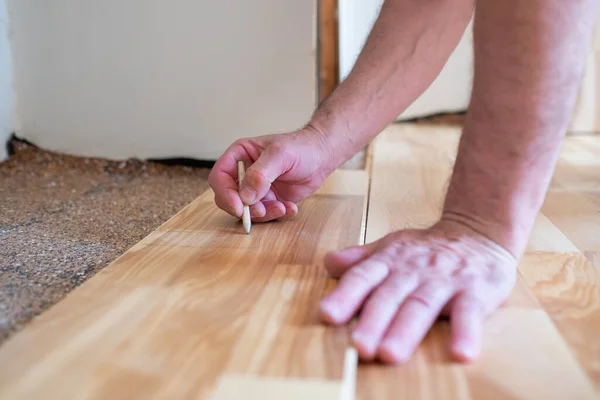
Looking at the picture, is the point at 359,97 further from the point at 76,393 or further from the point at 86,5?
Result: the point at 86,5

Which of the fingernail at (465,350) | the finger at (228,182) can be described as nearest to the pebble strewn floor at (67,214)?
the finger at (228,182)

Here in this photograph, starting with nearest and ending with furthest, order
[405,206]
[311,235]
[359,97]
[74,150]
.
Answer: [311,235]
[359,97]
[405,206]
[74,150]

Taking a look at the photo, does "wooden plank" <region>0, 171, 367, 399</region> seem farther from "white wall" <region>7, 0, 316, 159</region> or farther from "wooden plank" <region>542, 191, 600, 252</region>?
"white wall" <region>7, 0, 316, 159</region>

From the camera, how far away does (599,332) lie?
61cm

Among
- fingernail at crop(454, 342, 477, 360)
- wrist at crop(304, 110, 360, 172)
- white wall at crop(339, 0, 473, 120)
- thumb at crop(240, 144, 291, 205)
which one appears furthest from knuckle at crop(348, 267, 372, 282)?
white wall at crop(339, 0, 473, 120)

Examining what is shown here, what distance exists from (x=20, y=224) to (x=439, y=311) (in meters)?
0.75

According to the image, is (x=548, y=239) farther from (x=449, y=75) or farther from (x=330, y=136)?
(x=449, y=75)

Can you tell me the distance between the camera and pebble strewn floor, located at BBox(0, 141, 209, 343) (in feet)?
2.38

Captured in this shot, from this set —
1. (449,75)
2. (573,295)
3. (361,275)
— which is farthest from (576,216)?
(449,75)

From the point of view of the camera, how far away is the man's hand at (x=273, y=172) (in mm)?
892

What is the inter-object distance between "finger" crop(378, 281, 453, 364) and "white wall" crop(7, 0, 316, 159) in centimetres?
97

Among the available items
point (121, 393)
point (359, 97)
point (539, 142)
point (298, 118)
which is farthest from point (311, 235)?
point (298, 118)

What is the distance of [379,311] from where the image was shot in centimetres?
58

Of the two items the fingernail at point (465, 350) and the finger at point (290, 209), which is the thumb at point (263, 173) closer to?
the finger at point (290, 209)
